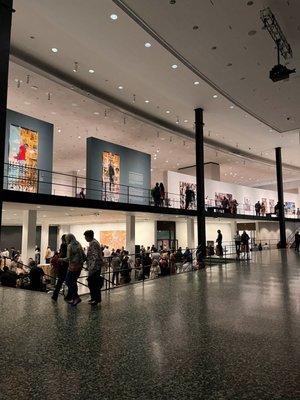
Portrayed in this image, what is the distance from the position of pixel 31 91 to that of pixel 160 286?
38.4 feet

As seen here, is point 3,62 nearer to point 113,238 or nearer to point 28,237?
point 28,237

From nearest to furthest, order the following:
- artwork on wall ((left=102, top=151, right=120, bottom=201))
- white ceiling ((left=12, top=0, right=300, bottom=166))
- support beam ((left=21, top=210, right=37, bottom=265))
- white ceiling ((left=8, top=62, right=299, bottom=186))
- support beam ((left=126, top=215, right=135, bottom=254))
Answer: white ceiling ((left=12, top=0, right=300, bottom=166)), support beam ((left=21, top=210, right=37, bottom=265)), white ceiling ((left=8, top=62, right=299, bottom=186)), artwork on wall ((left=102, top=151, right=120, bottom=201)), support beam ((left=126, top=215, right=135, bottom=254))

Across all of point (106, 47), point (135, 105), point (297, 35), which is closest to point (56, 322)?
point (106, 47)

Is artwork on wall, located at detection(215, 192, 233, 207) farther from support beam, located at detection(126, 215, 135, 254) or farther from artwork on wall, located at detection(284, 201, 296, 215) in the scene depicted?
artwork on wall, located at detection(284, 201, 296, 215)

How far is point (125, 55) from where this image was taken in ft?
37.7

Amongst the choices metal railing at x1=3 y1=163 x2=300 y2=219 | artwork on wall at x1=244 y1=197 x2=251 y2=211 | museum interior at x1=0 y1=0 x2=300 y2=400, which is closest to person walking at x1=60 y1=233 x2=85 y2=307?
museum interior at x1=0 y1=0 x2=300 y2=400

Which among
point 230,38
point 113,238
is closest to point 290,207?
point 113,238

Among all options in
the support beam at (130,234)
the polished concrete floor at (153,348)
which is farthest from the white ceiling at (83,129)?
the polished concrete floor at (153,348)

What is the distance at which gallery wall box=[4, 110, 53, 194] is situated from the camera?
13.7 meters

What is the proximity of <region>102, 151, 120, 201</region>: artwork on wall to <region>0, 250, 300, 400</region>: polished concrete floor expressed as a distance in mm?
11346

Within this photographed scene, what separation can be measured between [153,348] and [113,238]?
2270 centimetres

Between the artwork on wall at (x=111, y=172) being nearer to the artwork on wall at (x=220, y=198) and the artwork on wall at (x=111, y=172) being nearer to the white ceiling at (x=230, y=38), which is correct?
the white ceiling at (x=230, y=38)

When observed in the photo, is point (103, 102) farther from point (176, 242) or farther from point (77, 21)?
point (176, 242)

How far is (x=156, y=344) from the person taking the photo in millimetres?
3938
